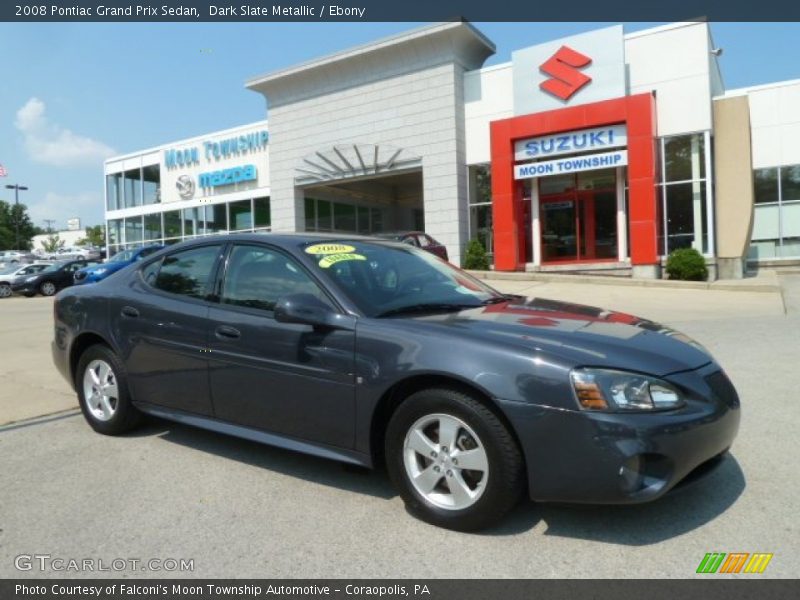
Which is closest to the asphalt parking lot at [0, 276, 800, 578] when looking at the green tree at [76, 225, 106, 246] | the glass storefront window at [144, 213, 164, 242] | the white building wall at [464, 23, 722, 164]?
the white building wall at [464, 23, 722, 164]

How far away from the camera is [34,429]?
16.5 feet

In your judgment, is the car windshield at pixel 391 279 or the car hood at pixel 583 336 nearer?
the car hood at pixel 583 336

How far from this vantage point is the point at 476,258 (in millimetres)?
22125

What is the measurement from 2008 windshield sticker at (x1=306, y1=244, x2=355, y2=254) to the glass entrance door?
1845cm

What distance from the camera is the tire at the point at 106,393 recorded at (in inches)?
183

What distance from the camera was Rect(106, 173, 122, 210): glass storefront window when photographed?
120 feet

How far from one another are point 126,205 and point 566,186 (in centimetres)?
2551

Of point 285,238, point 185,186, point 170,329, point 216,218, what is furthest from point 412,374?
point 185,186

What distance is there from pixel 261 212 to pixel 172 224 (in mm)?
6609

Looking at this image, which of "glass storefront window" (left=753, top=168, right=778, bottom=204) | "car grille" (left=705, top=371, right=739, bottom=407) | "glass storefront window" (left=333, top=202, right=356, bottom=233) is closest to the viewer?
"car grille" (left=705, top=371, right=739, bottom=407)

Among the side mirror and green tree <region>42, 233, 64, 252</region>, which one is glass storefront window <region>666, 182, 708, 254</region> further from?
green tree <region>42, 233, 64, 252</region>

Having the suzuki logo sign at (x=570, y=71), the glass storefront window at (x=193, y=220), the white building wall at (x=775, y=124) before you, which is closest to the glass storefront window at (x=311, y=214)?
the glass storefront window at (x=193, y=220)

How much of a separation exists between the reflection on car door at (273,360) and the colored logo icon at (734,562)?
5.77 feet

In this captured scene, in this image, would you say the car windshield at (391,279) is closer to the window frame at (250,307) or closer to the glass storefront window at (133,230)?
the window frame at (250,307)
